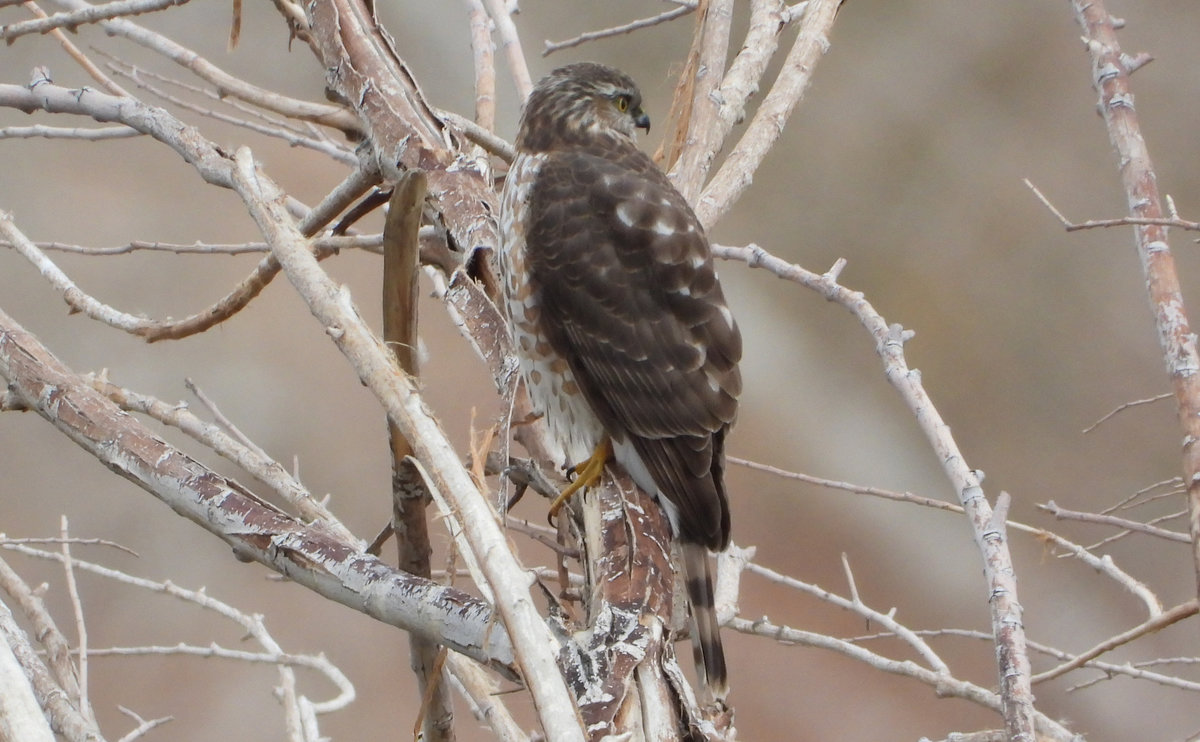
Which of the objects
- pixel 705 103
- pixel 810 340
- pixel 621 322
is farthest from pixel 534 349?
pixel 810 340

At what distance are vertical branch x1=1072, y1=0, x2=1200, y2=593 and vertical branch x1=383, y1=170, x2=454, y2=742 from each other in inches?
39.5

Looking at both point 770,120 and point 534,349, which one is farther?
point 770,120

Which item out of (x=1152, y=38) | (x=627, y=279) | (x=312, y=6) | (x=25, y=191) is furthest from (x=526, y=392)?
(x=25, y=191)

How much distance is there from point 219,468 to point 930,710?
409cm

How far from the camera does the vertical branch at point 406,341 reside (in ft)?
4.22

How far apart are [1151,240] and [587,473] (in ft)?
3.14

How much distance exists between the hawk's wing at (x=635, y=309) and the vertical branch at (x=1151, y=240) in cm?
68

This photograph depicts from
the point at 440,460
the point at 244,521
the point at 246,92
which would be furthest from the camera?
the point at 246,92

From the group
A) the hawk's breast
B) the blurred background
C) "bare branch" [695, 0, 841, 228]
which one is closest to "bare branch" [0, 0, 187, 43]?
the hawk's breast

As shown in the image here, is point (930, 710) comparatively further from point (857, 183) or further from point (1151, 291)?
point (1151, 291)

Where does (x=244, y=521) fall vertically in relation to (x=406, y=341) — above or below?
below

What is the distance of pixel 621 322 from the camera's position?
1.94 meters

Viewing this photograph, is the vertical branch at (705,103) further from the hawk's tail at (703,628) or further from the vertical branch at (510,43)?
the hawk's tail at (703,628)

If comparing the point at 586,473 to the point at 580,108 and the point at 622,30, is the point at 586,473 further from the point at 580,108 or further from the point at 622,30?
the point at 622,30
